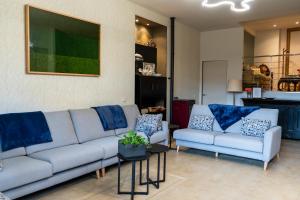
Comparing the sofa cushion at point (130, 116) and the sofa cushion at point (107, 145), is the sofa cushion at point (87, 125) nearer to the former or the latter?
the sofa cushion at point (107, 145)

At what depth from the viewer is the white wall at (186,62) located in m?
6.75

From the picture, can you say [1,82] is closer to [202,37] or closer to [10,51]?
[10,51]

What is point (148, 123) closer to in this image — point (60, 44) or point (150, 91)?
point (150, 91)

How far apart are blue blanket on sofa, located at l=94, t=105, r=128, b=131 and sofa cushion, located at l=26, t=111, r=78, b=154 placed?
1.88 ft

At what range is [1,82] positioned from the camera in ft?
10.4

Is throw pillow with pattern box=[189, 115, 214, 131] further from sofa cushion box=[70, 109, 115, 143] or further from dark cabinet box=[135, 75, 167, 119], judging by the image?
sofa cushion box=[70, 109, 115, 143]

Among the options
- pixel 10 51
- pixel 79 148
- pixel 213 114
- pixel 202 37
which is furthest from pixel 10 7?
pixel 202 37

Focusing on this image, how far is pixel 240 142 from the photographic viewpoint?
13.2 ft

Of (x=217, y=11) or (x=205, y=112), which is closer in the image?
(x=205, y=112)

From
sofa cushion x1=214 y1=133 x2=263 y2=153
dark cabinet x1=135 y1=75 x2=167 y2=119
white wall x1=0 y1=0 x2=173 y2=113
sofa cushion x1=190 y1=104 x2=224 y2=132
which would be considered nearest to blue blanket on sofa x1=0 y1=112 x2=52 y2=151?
white wall x1=0 y1=0 x2=173 y2=113

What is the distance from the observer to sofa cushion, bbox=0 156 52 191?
2.36 meters

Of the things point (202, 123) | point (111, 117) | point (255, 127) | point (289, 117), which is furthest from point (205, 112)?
point (289, 117)

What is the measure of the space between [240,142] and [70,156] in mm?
2580

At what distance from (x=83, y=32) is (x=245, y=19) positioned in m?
4.15
